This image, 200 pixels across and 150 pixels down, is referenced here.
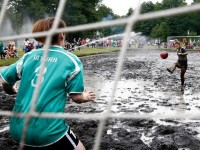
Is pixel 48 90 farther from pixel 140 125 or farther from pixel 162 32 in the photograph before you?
pixel 162 32

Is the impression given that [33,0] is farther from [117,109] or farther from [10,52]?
[117,109]

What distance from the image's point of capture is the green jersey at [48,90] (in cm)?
221

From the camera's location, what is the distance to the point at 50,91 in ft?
7.32

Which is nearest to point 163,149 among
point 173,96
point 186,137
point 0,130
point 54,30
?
point 186,137

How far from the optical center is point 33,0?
4619 centimetres

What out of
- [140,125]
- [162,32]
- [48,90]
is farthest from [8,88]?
[162,32]

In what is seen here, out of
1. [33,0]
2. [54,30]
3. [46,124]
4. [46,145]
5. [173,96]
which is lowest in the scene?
A: [173,96]

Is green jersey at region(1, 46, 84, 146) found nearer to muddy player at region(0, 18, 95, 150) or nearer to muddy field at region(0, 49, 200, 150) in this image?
muddy player at region(0, 18, 95, 150)

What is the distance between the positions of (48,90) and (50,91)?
1 centimetres

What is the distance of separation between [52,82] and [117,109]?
201 inches

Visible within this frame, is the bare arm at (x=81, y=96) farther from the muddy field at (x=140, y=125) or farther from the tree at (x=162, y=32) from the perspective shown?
the tree at (x=162, y=32)

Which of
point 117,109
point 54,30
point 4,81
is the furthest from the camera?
point 117,109

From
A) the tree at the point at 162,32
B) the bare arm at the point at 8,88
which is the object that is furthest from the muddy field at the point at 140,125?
the tree at the point at 162,32

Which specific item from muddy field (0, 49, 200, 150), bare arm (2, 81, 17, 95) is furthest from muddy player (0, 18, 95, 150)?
muddy field (0, 49, 200, 150)
